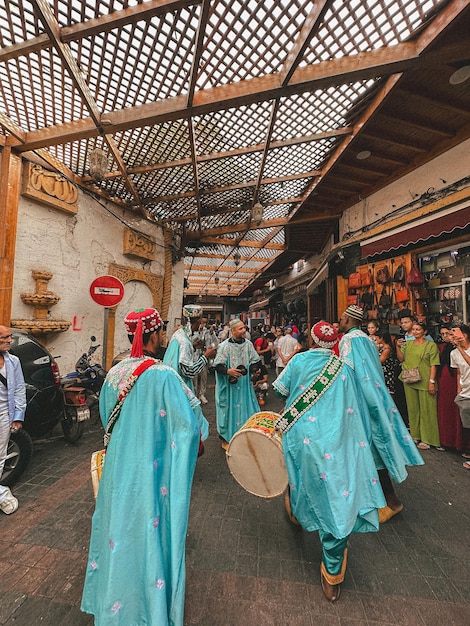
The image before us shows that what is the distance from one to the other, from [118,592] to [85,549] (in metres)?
1.11

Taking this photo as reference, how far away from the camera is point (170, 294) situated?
28.9ft

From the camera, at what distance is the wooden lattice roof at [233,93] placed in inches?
106

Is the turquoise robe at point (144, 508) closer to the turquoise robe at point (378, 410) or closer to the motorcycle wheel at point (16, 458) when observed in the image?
the turquoise robe at point (378, 410)

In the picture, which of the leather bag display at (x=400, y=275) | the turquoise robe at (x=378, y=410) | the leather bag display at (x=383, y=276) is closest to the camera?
the turquoise robe at (x=378, y=410)

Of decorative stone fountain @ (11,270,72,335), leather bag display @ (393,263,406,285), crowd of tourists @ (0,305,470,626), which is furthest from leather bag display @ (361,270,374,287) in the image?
decorative stone fountain @ (11,270,72,335)

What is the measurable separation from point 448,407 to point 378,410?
8.51 ft

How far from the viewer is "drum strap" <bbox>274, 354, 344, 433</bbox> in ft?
6.79

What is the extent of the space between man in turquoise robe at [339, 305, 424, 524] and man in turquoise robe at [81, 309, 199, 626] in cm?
147

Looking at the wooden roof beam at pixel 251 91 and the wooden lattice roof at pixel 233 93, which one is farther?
the wooden roof beam at pixel 251 91

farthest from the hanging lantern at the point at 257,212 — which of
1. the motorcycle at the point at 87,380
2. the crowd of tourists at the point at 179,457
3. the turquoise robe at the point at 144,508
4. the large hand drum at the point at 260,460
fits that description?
the turquoise robe at the point at 144,508

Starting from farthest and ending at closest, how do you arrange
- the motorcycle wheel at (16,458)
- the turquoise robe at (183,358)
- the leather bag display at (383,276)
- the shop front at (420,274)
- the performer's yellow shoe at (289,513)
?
the leather bag display at (383,276), the shop front at (420,274), the turquoise robe at (183,358), the motorcycle wheel at (16,458), the performer's yellow shoe at (289,513)

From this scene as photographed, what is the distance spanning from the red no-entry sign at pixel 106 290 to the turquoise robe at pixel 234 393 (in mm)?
2681

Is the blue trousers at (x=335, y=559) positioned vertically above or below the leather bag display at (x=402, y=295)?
below

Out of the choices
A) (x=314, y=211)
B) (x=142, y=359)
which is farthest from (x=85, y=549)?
(x=314, y=211)
